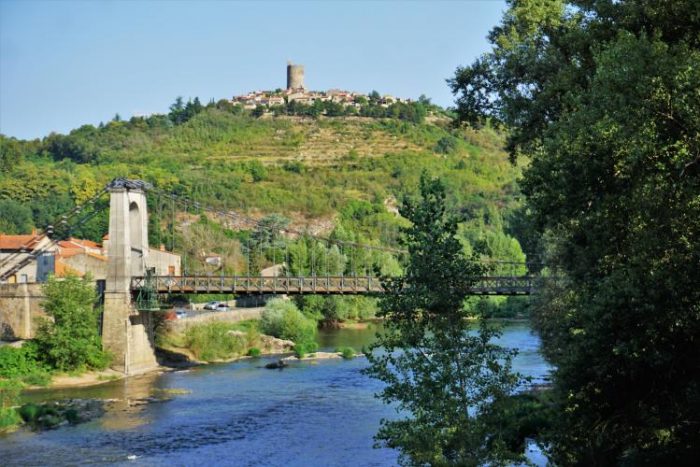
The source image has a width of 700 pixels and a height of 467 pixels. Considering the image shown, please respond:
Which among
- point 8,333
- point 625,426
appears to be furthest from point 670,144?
point 8,333

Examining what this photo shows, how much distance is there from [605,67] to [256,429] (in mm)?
14088

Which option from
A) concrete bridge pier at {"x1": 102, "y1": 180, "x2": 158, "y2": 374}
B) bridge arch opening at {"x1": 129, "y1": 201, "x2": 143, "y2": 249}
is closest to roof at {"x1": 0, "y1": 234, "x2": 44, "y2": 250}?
bridge arch opening at {"x1": 129, "y1": 201, "x2": 143, "y2": 249}

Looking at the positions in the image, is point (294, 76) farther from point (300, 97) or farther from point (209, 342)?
point (209, 342)

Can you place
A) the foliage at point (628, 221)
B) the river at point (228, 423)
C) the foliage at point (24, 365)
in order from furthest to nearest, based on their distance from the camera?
the foliage at point (24, 365)
the river at point (228, 423)
the foliage at point (628, 221)

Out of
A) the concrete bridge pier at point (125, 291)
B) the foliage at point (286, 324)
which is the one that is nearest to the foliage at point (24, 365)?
the concrete bridge pier at point (125, 291)

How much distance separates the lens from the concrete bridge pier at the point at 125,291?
1276 inches

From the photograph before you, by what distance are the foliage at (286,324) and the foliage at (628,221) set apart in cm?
2556

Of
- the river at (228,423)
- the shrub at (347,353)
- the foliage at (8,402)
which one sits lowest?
the river at (228,423)

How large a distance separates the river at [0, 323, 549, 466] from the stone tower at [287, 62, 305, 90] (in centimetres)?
10955

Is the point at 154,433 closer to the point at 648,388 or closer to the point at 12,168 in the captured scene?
the point at 648,388

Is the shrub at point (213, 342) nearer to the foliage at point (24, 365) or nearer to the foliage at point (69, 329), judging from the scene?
the foliage at point (69, 329)

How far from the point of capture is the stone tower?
139125 millimetres

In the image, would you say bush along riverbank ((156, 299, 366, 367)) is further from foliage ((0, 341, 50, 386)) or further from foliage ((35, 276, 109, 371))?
foliage ((0, 341, 50, 386))

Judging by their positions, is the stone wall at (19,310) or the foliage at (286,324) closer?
the stone wall at (19,310)
